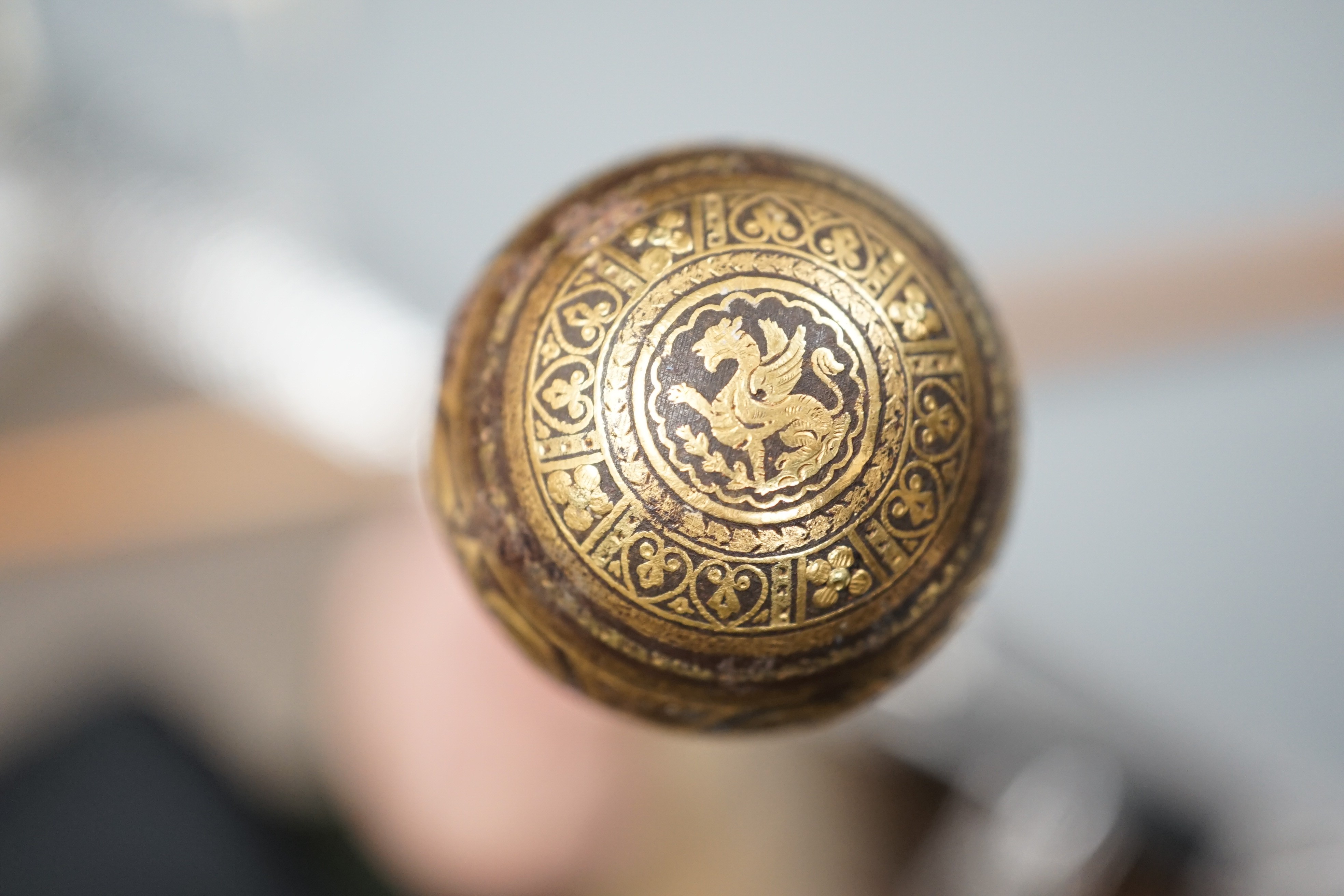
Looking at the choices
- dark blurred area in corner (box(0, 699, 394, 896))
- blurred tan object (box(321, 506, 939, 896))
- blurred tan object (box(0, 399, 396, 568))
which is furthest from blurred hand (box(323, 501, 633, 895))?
Answer: blurred tan object (box(0, 399, 396, 568))

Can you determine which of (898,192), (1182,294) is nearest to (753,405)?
(898,192)

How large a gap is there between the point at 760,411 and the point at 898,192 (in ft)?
1.73

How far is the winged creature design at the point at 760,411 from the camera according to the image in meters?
0.27

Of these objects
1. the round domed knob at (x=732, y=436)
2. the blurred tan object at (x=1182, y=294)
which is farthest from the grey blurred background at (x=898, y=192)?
the round domed knob at (x=732, y=436)

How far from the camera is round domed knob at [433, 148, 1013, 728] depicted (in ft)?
0.90

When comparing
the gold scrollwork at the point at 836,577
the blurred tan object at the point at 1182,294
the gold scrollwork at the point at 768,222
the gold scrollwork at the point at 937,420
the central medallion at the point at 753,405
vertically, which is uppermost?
the blurred tan object at the point at 1182,294

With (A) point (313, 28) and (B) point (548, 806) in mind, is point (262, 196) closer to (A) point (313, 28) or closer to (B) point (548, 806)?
(A) point (313, 28)

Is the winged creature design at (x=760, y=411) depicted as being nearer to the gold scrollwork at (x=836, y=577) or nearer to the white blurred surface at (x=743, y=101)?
the gold scrollwork at (x=836, y=577)

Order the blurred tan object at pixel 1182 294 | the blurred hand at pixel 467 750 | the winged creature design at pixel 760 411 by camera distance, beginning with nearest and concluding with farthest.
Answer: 1. the winged creature design at pixel 760 411
2. the blurred hand at pixel 467 750
3. the blurred tan object at pixel 1182 294

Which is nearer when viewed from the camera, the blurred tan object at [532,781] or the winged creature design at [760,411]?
the winged creature design at [760,411]

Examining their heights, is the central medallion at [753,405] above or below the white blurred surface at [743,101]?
below

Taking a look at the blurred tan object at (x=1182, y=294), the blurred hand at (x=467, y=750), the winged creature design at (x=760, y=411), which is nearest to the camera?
the winged creature design at (x=760, y=411)

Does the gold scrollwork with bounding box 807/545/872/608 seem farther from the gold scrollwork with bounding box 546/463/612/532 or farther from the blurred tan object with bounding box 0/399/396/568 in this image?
the blurred tan object with bounding box 0/399/396/568

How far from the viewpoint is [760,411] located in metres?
0.27
